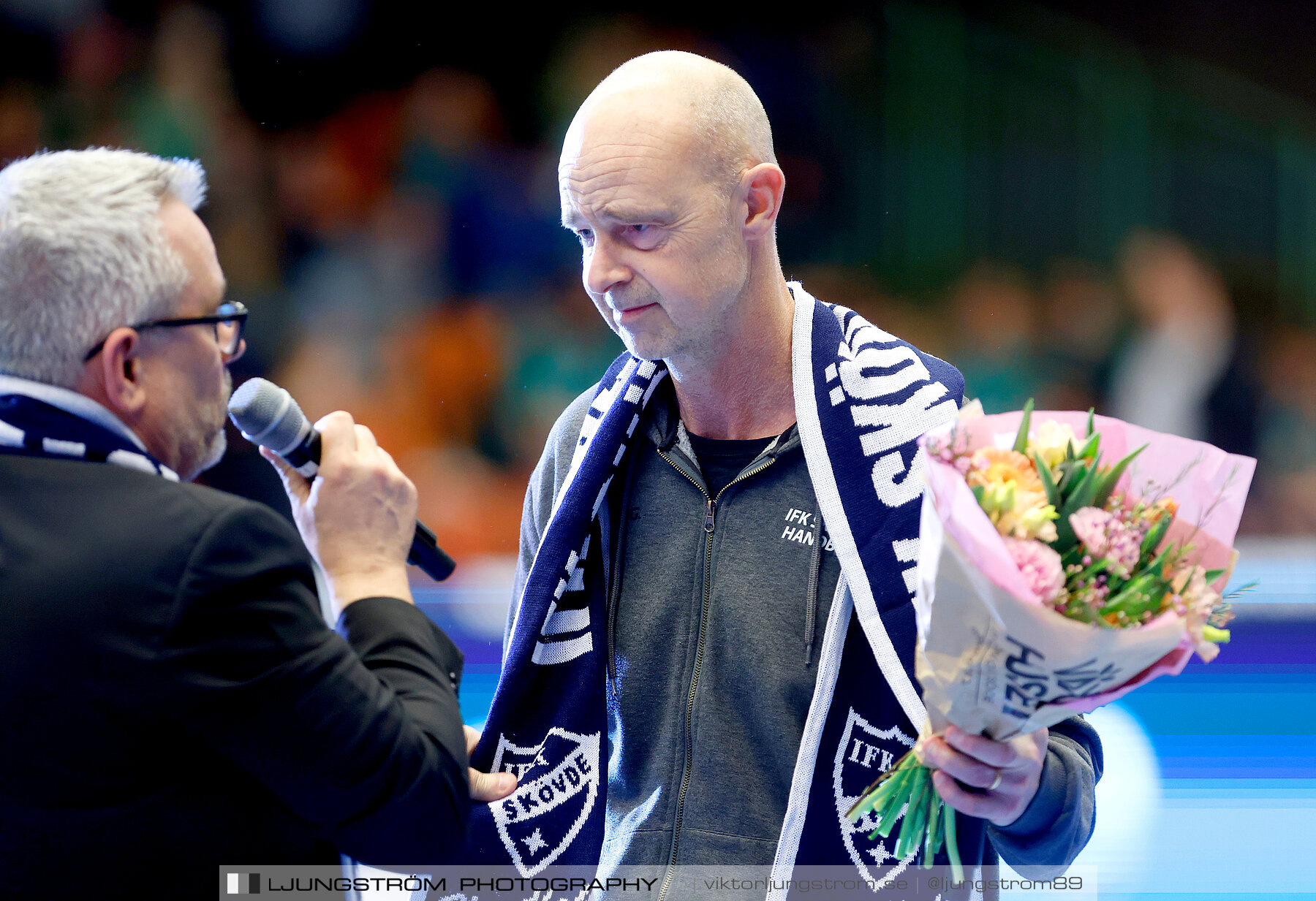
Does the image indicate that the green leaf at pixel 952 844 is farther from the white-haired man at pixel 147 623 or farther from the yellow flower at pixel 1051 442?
the white-haired man at pixel 147 623

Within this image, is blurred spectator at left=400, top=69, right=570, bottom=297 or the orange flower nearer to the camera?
the orange flower

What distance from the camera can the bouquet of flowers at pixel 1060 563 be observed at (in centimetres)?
109

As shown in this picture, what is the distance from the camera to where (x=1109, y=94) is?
497cm

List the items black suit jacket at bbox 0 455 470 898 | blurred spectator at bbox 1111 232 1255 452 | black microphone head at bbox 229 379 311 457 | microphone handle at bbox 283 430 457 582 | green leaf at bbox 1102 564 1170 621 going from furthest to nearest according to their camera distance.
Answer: blurred spectator at bbox 1111 232 1255 452
microphone handle at bbox 283 430 457 582
black microphone head at bbox 229 379 311 457
green leaf at bbox 1102 564 1170 621
black suit jacket at bbox 0 455 470 898

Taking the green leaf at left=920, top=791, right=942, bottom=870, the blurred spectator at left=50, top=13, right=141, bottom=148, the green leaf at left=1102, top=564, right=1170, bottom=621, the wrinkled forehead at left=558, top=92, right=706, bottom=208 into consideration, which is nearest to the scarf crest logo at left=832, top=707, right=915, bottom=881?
the green leaf at left=920, top=791, right=942, bottom=870

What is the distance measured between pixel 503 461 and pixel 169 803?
11.2 feet

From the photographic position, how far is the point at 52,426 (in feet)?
3.53

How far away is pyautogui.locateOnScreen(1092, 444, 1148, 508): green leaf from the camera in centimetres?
118

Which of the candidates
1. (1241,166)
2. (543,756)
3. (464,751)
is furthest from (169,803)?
(1241,166)

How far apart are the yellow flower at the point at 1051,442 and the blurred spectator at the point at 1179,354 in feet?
12.2

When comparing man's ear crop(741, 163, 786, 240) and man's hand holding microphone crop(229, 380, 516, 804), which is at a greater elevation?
man's ear crop(741, 163, 786, 240)

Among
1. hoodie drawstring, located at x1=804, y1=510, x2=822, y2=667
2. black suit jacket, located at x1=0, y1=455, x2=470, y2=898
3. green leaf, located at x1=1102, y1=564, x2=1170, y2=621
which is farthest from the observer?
hoodie drawstring, located at x1=804, y1=510, x2=822, y2=667

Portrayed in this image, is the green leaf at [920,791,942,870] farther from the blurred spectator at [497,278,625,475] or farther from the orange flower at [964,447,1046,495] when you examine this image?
the blurred spectator at [497,278,625,475]

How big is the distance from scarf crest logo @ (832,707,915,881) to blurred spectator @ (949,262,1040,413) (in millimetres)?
3523
